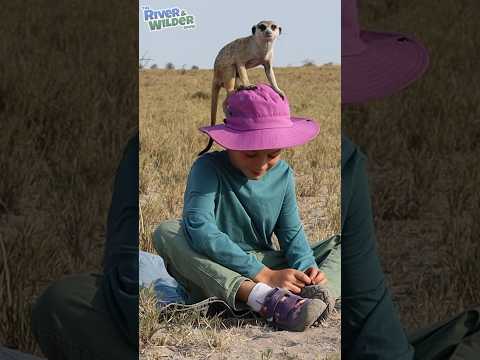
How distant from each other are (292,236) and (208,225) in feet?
0.56

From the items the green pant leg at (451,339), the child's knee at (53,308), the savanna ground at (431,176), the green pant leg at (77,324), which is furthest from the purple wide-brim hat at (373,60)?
the savanna ground at (431,176)

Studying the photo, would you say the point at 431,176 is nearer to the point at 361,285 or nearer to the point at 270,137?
the point at 361,285

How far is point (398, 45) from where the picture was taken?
2.56 m

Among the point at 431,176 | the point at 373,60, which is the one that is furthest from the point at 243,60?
the point at 431,176

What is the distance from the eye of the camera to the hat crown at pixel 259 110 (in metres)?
2.26

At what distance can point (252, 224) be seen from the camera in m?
2.33

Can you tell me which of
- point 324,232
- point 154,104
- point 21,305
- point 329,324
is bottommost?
point 21,305

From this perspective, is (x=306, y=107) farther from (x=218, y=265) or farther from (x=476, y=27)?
(x=476, y=27)

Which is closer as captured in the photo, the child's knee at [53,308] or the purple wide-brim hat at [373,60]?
the purple wide-brim hat at [373,60]

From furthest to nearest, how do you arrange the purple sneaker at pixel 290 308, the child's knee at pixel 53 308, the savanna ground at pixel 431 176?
the savanna ground at pixel 431 176 → the child's knee at pixel 53 308 → the purple sneaker at pixel 290 308

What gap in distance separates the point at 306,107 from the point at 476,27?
16.2ft

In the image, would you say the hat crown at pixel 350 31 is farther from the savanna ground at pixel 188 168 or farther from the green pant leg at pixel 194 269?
the green pant leg at pixel 194 269

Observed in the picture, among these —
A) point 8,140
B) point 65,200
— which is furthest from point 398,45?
point 8,140

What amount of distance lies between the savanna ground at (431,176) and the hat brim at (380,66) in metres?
1.61
